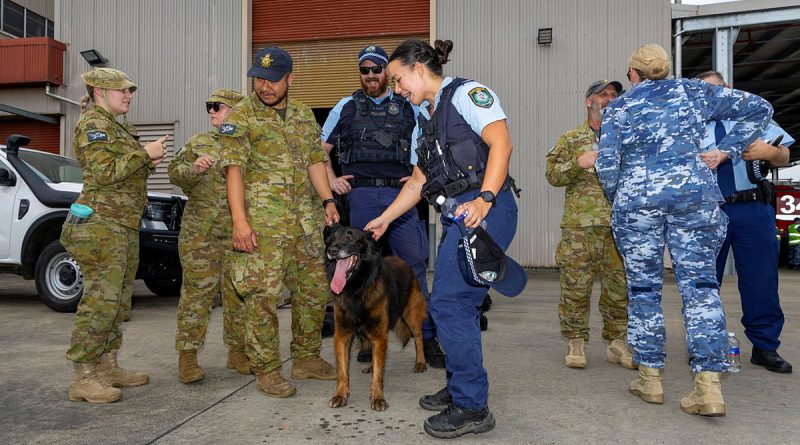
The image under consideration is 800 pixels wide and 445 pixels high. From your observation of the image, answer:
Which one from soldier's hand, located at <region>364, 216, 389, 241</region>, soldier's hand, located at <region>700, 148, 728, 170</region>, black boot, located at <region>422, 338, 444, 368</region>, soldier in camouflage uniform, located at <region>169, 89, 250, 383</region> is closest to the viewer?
soldier's hand, located at <region>700, 148, 728, 170</region>

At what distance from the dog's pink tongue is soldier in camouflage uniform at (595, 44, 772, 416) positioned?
1498mm

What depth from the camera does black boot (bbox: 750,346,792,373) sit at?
3.70 metres

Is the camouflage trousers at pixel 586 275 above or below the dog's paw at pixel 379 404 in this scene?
above

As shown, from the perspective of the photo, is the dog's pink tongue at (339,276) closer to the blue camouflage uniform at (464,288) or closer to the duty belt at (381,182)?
the blue camouflage uniform at (464,288)

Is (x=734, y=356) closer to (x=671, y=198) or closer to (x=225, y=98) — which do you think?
(x=671, y=198)

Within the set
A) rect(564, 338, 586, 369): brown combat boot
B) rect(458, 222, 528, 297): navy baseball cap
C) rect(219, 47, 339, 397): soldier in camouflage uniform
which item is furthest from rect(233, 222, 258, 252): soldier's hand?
rect(564, 338, 586, 369): brown combat boot

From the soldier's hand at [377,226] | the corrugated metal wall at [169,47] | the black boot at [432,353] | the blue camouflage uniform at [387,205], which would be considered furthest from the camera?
the corrugated metal wall at [169,47]

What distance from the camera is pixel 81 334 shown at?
319 cm

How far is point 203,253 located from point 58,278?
3591 mm

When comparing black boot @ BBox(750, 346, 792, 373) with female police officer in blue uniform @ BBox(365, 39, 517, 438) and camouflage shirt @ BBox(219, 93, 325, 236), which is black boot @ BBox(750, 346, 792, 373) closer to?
female police officer in blue uniform @ BBox(365, 39, 517, 438)

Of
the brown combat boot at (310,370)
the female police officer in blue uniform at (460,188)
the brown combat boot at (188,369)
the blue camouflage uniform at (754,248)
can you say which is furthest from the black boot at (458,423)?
the blue camouflage uniform at (754,248)

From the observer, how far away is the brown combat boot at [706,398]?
9.19ft

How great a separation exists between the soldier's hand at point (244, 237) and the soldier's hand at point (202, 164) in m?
0.72

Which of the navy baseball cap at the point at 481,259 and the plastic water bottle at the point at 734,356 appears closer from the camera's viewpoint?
the navy baseball cap at the point at 481,259
